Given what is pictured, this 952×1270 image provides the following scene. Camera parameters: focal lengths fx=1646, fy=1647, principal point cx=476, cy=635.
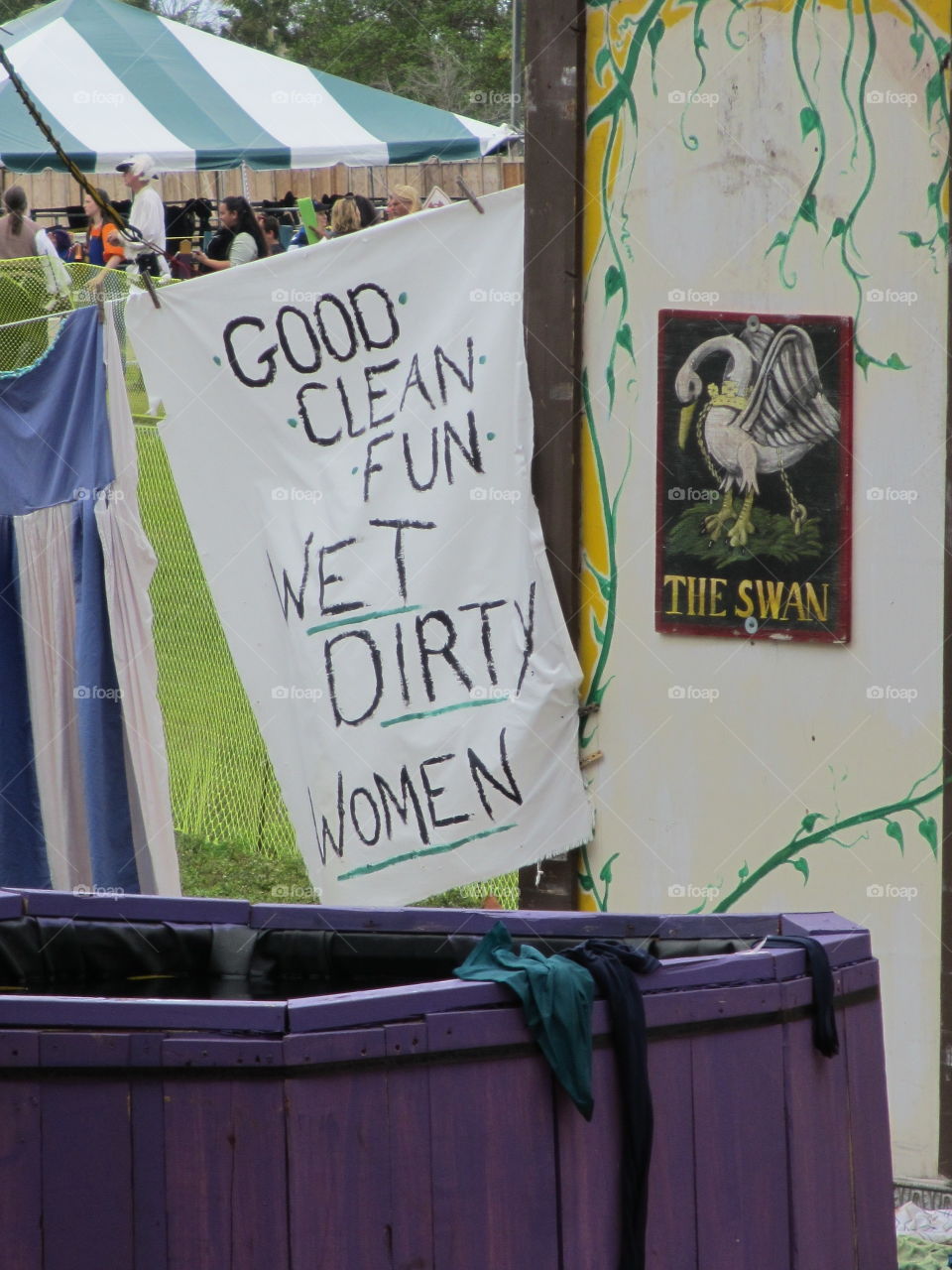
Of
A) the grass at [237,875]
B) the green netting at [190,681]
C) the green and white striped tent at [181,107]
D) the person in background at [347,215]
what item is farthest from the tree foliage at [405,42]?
the green netting at [190,681]

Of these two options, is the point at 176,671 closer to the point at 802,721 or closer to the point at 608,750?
the point at 608,750

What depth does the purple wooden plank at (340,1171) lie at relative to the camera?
2.81m

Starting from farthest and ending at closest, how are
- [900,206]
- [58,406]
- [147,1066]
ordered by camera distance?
[58,406] → [900,206] → [147,1066]

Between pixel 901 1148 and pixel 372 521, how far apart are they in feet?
8.24

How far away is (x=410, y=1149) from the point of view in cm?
289

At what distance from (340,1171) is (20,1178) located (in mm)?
539

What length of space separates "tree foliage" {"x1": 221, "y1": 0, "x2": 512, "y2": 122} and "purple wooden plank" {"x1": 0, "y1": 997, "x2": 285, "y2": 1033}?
95.2ft

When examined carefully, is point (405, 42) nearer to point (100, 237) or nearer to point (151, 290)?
point (100, 237)

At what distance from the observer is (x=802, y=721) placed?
4.96 m

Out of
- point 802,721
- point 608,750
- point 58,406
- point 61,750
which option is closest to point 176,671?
point 61,750

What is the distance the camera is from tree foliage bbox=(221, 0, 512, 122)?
3350 cm

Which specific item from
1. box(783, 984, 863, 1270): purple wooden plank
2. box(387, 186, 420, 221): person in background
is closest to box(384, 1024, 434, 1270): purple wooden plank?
box(783, 984, 863, 1270): purple wooden plank

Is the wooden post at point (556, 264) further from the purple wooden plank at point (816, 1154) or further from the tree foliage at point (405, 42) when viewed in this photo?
the tree foliage at point (405, 42)

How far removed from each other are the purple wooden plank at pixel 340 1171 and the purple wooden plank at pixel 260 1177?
0.02 meters
